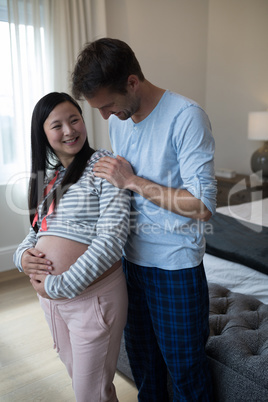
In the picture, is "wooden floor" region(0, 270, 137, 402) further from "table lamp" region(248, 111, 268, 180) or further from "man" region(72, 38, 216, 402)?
"table lamp" region(248, 111, 268, 180)

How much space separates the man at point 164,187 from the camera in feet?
3.49

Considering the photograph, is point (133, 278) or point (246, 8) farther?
point (246, 8)

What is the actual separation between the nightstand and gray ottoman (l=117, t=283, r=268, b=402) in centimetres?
215

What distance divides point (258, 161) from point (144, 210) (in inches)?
112

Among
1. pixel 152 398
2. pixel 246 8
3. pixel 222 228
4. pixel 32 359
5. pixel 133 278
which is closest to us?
pixel 133 278

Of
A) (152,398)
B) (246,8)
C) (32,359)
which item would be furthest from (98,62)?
(246,8)

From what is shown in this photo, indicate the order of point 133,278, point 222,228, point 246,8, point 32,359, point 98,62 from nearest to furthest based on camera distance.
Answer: point 98,62 → point 133,278 → point 32,359 → point 222,228 → point 246,8

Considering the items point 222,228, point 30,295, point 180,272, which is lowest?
point 30,295

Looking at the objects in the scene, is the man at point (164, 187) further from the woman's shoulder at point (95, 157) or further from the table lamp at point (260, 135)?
the table lamp at point (260, 135)

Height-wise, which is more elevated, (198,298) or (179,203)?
(179,203)

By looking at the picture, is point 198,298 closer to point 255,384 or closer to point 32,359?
point 255,384

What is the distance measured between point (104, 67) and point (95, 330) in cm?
79

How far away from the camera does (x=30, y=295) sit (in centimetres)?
274

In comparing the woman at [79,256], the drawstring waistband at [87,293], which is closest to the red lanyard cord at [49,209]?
the woman at [79,256]
